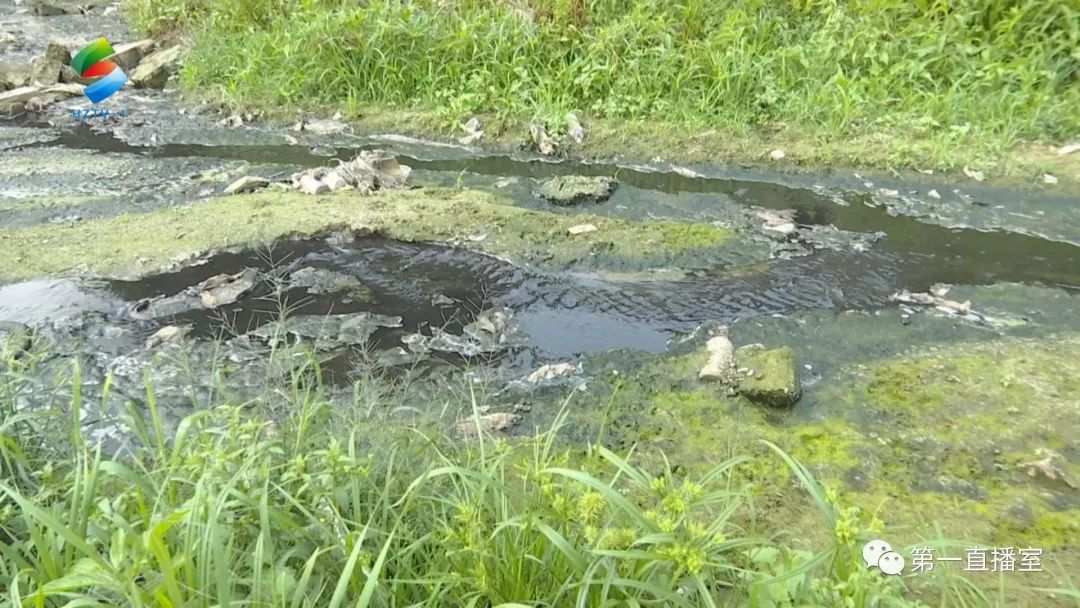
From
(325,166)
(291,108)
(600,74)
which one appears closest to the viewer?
(325,166)

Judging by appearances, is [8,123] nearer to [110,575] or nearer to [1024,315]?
[110,575]

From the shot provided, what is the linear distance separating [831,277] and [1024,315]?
32.3 inches

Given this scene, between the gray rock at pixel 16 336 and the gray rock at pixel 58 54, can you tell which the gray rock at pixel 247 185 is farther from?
the gray rock at pixel 58 54

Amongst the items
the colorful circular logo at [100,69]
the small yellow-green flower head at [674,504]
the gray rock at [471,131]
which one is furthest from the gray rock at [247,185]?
the small yellow-green flower head at [674,504]

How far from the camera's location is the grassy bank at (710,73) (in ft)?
17.0

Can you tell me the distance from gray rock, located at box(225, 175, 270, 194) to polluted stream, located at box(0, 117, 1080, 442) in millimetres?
951

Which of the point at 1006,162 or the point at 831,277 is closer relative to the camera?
the point at 831,277

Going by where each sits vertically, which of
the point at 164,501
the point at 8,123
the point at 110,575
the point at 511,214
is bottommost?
the point at 8,123

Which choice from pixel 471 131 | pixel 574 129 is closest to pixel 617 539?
pixel 574 129

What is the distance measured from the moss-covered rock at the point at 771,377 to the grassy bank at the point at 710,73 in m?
2.64

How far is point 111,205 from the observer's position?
14.9 ft

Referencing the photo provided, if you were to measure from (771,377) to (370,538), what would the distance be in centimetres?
163

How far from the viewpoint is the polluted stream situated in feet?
10.3

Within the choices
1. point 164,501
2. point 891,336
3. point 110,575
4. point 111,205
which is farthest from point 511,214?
point 110,575
